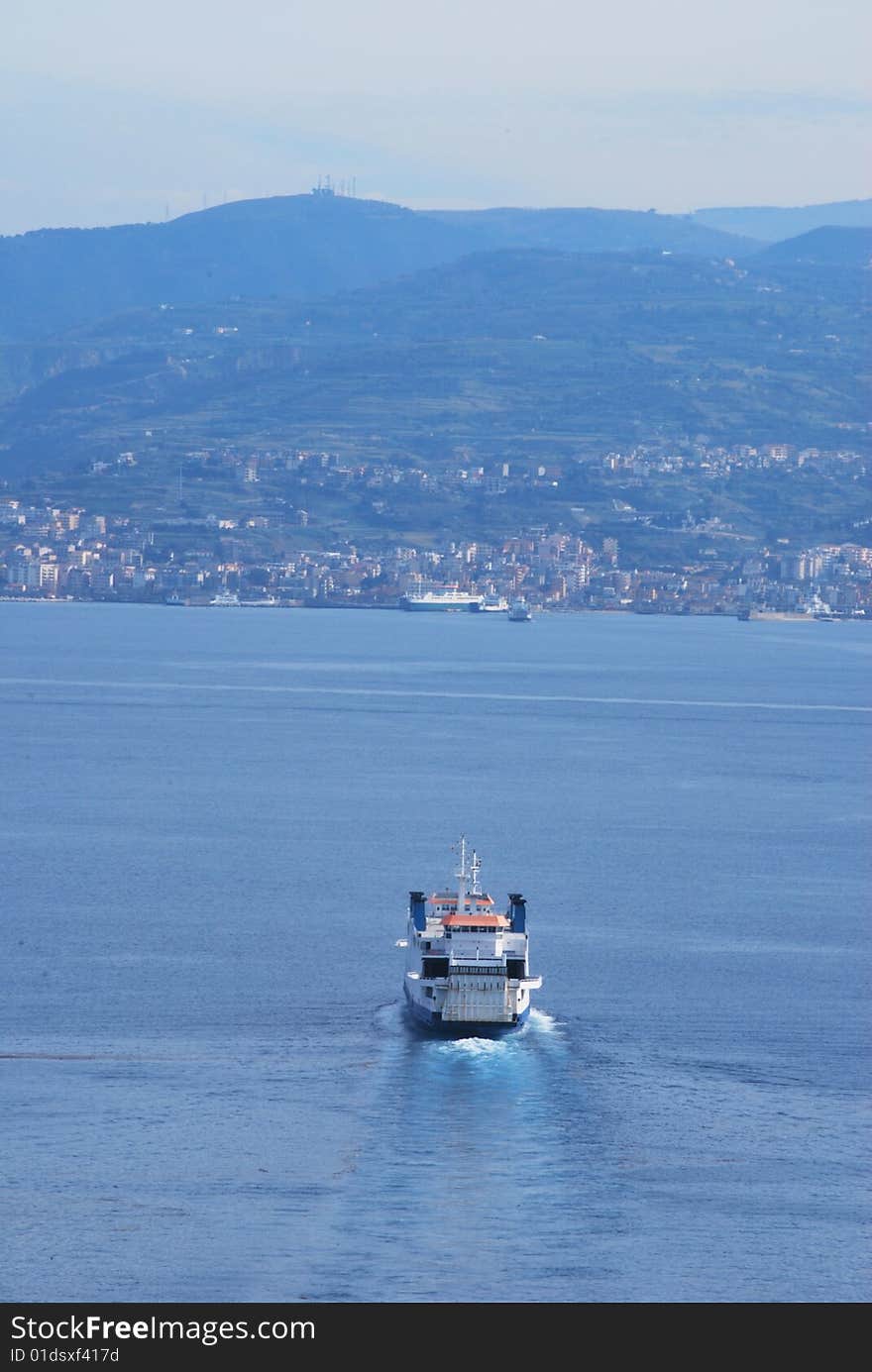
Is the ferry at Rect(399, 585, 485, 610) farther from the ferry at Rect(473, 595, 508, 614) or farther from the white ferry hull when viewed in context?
the white ferry hull

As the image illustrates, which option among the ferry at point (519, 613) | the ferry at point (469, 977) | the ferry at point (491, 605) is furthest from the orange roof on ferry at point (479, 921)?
the ferry at point (491, 605)

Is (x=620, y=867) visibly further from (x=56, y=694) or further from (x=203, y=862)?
(x=56, y=694)

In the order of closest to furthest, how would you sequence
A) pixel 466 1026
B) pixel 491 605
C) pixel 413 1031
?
1. pixel 466 1026
2. pixel 413 1031
3. pixel 491 605

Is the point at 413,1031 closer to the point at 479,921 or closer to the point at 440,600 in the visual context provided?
the point at 479,921

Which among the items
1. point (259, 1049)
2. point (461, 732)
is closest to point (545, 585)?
point (461, 732)

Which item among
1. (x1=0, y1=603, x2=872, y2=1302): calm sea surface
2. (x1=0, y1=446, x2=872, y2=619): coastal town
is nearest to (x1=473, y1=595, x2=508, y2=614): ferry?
(x1=0, y1=446, x2=872, y2=619): coastal town

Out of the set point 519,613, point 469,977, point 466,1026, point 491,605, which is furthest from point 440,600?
point 466,1026
